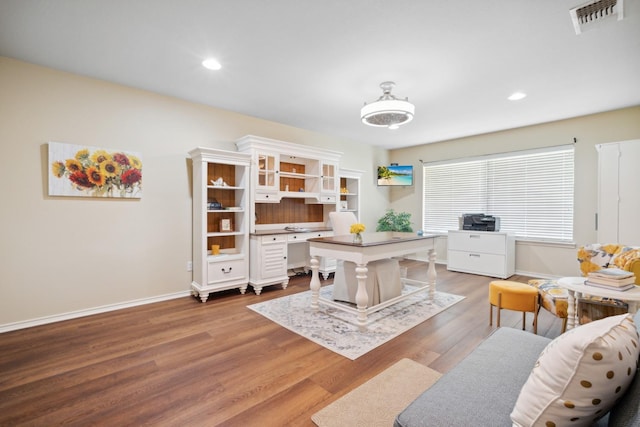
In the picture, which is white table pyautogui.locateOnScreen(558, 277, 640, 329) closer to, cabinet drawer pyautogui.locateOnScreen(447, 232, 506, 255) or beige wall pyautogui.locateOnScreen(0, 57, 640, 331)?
cabinet drawer pyautogui.locateOnScreen(447, 232, 506, 255)

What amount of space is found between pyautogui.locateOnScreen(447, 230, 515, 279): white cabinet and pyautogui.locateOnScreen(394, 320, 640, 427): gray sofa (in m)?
3.90

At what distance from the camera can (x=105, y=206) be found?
11.0 ft

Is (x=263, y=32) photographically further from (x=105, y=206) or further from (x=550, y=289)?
(x=550, y=289)

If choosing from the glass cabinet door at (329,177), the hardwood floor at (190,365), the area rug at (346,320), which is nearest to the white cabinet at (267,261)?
the area rug at (346,320)

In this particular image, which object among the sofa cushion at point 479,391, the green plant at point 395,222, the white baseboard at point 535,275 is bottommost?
the white baseboard at point 535,275

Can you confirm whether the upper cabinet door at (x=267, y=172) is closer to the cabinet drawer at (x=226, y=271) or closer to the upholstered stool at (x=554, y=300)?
the cabinet drawer at (x=226, y=271)

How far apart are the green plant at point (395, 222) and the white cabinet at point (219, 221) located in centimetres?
329

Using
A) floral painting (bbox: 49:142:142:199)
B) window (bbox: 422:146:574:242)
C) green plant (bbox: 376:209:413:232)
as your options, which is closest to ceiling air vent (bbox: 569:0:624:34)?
window (bbox: 422:146:574:242)

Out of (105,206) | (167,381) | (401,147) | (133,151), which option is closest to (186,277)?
(105,206)

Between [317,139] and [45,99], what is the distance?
150 inches

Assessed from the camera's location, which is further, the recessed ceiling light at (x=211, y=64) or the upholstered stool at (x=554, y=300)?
the recessed ceiling light at (x=211, y=64)

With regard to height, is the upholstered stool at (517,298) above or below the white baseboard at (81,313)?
above

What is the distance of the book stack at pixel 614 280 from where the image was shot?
2.01 m

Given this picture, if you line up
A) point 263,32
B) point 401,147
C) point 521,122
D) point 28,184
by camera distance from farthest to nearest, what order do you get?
point 401,147 → point 521,122 → point 28,184 → point 263,32
